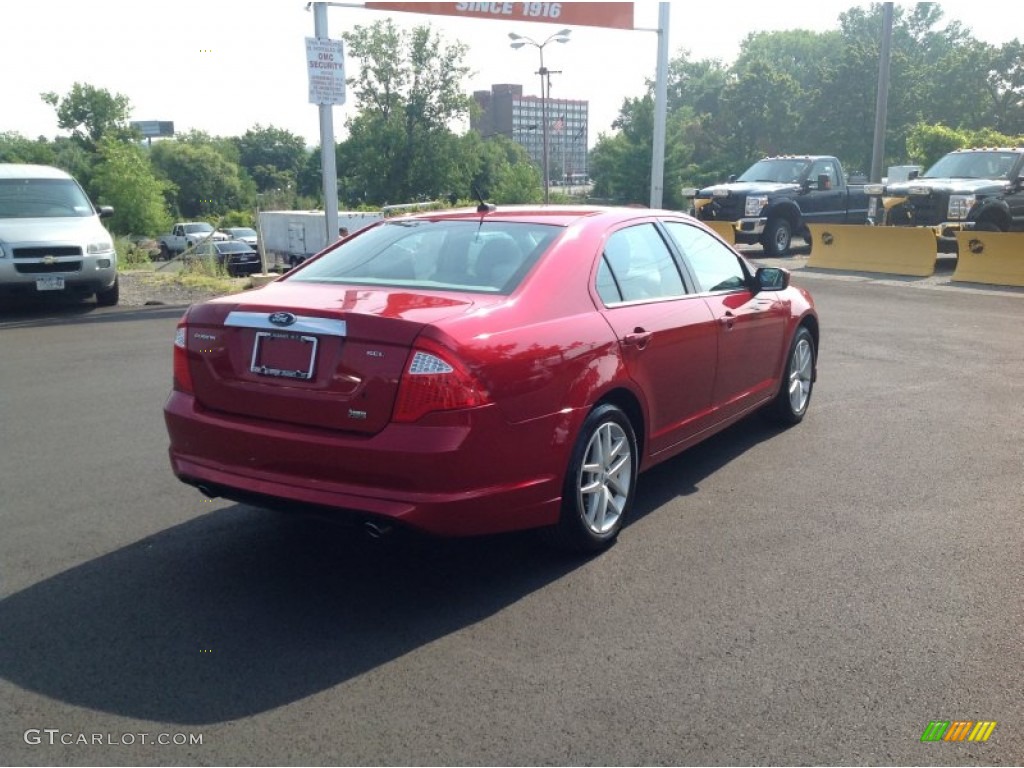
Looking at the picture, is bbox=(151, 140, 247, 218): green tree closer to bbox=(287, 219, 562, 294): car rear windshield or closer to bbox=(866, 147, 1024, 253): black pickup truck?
bbox=(866, 147, 1024, 253): black pickup truck

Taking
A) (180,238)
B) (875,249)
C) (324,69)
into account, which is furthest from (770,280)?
(180,238)

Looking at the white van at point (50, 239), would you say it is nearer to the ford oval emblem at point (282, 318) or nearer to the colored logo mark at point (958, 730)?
the ford oval emblem at point (282, 318)

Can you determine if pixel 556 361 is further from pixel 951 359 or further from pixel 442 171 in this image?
pixel 442 171

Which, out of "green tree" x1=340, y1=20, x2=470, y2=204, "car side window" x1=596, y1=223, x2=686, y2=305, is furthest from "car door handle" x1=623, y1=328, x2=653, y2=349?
"green tree" x1=340, y1=20, x2=470, y2=204

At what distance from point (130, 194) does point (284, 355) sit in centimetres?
6593

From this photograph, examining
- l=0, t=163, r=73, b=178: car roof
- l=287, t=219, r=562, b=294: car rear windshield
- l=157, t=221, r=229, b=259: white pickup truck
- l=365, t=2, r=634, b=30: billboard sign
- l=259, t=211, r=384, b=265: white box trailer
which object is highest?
l=365, t=2, r=634, b=30: billboard sign

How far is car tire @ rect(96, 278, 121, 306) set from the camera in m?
13.5

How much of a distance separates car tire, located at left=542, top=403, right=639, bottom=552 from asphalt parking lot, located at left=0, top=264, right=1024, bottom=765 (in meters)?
0.13

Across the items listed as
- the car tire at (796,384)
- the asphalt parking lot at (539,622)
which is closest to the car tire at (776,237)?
the car tire at (796,384)

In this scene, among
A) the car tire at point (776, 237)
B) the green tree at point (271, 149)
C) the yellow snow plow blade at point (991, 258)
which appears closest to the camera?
the yellow snow plow blade at point (991, 258)

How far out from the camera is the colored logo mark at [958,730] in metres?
3.06

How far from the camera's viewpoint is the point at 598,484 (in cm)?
455

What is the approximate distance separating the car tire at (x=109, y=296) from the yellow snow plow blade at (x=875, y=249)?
Answer: 1251 cm

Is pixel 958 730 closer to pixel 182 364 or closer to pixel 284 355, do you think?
pixel 284 355
